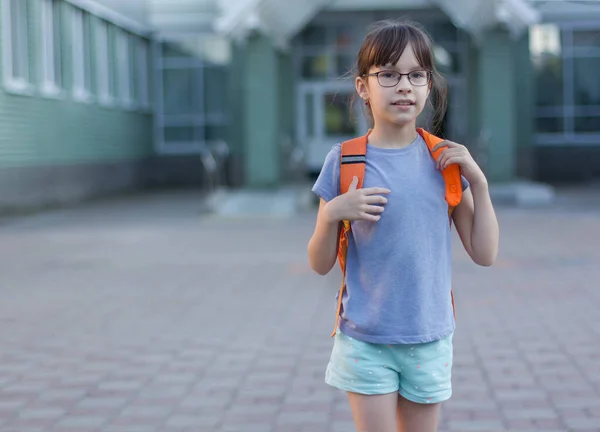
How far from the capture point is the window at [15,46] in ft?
67.6

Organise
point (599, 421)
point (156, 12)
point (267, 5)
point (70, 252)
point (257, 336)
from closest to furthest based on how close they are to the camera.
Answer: point (599, 421)
point (257, 336)
point (70, 252)
point (267, 5)
point (156, 12)

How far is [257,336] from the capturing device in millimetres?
7492

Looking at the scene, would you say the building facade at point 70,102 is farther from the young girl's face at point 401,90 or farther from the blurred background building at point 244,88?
the young girl's face at point 401,90

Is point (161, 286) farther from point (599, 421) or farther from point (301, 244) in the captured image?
point (599, 421)

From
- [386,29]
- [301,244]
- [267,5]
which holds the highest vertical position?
[267,5]

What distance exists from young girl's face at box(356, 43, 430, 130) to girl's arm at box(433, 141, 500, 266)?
0.42 feet

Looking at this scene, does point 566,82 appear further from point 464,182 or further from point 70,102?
point 464,182

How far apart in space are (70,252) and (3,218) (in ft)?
20.7

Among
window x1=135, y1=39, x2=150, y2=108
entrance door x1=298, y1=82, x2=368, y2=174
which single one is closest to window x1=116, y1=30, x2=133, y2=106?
window x1=135, y1=39, x2=150, y2=108

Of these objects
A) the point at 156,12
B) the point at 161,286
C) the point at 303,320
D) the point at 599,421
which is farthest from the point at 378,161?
the point at 156,12

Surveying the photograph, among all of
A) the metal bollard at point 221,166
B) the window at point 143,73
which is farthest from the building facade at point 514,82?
the window at point 143,73

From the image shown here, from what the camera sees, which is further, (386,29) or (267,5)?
(267,5)

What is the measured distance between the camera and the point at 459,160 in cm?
288

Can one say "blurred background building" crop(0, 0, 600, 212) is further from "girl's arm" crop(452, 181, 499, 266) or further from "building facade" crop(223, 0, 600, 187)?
"girl's arm" crop(452, 181, 499, 266)
